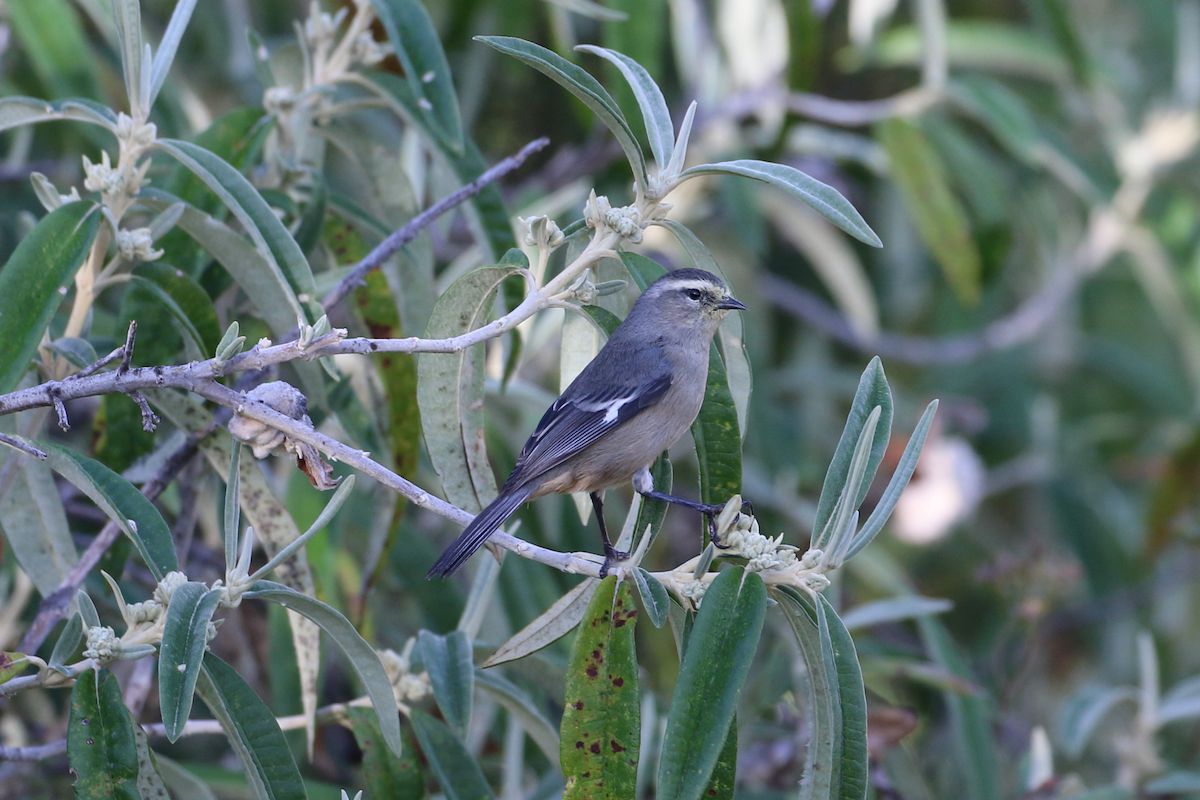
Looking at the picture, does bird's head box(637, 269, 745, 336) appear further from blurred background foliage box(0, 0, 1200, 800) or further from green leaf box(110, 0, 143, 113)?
green leaf box(110, 0, 143, 113)

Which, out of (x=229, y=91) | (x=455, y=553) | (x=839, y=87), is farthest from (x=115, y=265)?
(x=839, y=87)

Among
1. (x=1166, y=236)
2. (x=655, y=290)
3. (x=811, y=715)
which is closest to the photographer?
(x=811, y=715)

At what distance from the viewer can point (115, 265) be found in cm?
226

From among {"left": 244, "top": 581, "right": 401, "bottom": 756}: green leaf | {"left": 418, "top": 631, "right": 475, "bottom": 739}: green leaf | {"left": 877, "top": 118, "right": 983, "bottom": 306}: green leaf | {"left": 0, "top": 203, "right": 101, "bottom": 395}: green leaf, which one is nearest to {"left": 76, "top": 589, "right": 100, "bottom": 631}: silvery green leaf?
{"left": 244, "top": 581, "right": 401, "bottom": 756}: green leaf

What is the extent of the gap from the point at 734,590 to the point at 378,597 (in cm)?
205

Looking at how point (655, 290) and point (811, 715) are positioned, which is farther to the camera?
point (655, 290)

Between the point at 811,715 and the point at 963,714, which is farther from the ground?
the point at 963,714

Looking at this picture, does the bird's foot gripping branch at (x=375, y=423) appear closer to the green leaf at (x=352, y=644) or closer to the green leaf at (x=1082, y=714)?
the green leaf at (x=352, y=644)

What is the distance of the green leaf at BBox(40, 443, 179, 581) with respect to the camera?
1.95 meters

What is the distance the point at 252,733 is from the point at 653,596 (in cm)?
79

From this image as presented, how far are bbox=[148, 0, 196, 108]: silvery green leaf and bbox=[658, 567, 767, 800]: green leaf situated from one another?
1.55 metres

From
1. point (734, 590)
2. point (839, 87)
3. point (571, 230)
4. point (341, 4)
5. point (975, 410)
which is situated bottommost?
point (734, 590)

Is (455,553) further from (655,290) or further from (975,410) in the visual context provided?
(975,410)

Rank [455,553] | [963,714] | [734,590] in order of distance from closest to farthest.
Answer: [734,590], [455,553], [963,714]
